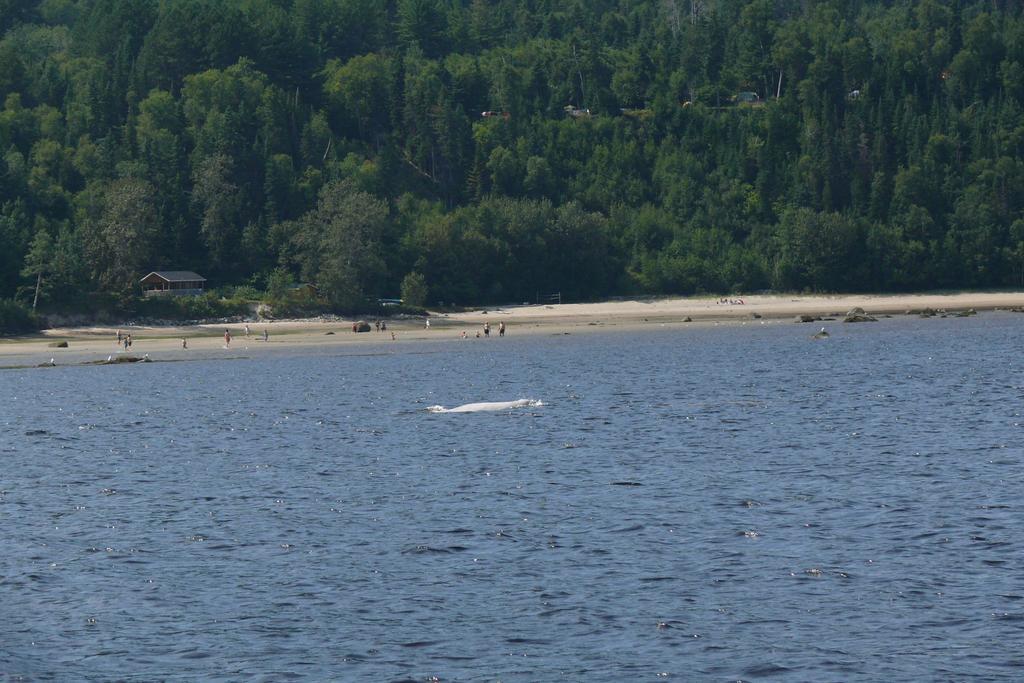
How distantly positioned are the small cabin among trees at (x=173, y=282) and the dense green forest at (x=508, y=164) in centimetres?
287

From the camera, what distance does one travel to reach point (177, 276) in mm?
120500

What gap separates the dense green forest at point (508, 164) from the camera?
407ft

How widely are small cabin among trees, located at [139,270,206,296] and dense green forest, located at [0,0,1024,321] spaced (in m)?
2.87

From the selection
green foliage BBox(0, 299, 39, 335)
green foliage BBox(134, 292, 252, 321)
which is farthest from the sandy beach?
green foliage BBox(134, 292, 252, 321)

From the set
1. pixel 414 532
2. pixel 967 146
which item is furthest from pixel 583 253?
pixel 414 532

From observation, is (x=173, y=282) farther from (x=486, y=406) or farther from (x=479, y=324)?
(x=486, y=406)

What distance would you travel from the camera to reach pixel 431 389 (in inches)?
2498

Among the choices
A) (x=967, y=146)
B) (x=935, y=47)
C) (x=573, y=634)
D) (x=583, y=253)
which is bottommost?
(x=573, y=634)

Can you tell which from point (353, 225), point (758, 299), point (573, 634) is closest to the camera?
point (573, 634)

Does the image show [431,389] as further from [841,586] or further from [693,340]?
[841,586]

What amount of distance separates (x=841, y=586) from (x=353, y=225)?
97114mm

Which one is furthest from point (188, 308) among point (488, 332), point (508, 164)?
point (508, 164)

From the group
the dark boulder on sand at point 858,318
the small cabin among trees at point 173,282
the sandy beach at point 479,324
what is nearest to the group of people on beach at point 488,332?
the sandy beach at point 479,324

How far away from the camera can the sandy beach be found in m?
91.9
